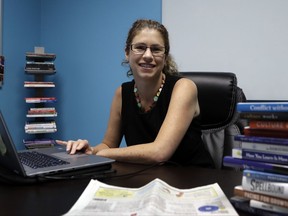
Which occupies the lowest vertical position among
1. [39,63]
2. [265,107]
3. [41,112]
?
[41,112]

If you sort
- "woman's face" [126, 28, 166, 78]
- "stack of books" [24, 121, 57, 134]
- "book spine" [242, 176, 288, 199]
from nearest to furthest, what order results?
1. "book spine" [242, 176, 288, 199]
2. "woman's face" [126, 28, 166, 78]
3. "stack of books" [24, 121, 57, 134]

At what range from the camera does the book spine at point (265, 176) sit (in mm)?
533

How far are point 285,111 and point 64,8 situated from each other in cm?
279

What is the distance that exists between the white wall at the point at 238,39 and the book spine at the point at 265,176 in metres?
1.70

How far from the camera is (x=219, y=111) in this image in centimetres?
150

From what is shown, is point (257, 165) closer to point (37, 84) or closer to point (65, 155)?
point (65, 155)

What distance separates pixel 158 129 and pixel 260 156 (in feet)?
2.72

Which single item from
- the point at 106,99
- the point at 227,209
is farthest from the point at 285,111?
the point at 106,99

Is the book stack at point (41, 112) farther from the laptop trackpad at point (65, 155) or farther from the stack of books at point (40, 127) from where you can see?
the laptop trackpad at point (65, 155)

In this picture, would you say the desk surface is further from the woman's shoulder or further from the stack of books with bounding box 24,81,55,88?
the stack of books with bounding box 24,81,55,88

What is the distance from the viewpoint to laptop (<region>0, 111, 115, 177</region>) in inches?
28.8

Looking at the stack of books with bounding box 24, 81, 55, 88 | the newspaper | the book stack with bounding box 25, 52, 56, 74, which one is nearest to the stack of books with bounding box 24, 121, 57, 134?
the stack of books with bounding box 24, 81, 55, 88

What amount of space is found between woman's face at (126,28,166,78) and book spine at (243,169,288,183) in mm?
902

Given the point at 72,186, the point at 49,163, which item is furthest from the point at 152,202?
the point at 49,163
